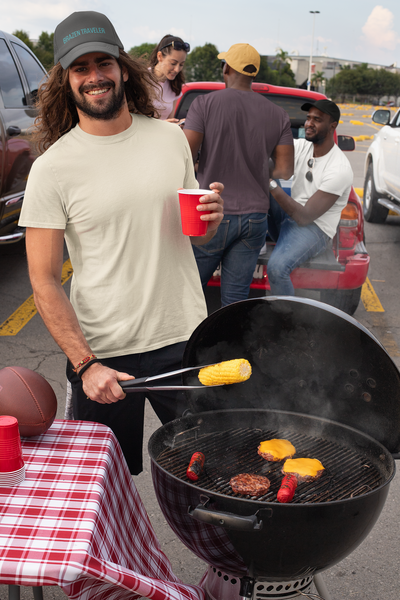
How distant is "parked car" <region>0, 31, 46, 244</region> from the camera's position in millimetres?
5531

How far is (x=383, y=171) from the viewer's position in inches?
339

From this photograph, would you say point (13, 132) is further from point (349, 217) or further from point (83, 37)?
point (83, 37)

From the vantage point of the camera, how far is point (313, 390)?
2.26 meters

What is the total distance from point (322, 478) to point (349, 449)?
0.21 m

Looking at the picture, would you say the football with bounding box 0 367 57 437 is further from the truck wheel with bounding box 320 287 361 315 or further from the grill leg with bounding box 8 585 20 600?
the truck wheel with bounding box 320 287 361 315

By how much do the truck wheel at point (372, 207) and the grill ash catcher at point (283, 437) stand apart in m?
7.78

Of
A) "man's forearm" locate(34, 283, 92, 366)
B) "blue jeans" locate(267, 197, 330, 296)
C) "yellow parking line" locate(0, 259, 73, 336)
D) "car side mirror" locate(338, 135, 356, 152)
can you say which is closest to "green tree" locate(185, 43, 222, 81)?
"car side mirror" locate(338, 135, 356, 152)

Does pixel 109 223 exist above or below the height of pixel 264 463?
above

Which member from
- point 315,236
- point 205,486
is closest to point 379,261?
point 315,236

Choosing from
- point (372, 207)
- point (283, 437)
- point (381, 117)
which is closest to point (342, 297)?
point (283, 437)

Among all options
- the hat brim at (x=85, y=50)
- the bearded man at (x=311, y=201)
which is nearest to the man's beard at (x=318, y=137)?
the bearded man at (x=311, y=201)

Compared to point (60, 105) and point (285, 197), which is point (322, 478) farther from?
point (285, 197)

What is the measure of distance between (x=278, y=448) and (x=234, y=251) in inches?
86.4

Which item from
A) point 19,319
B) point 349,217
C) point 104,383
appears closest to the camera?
point 104,383
